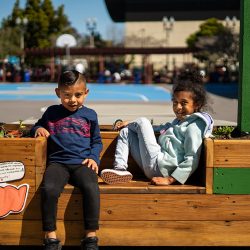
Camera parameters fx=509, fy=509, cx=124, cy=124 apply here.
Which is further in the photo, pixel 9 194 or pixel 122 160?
pixel 122 160

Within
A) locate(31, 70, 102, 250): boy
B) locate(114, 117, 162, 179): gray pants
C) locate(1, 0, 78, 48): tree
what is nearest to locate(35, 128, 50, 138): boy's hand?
locate(31, 70, 102, 250): boy

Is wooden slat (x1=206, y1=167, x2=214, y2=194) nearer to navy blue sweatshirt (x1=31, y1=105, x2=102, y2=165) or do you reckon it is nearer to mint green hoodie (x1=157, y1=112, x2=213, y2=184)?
mint green hoodie (x1=157, y1=112, x2=213, y2=184)

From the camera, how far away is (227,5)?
5834 centimetres

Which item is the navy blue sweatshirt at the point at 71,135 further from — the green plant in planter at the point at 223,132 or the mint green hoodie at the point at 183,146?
the green plant in planter at the point at 223,132

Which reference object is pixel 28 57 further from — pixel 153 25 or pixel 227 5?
pixel 153 25

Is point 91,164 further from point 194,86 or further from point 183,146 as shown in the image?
point 194,86

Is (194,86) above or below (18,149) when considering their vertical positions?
above

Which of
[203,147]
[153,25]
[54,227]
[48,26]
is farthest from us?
[153,25]

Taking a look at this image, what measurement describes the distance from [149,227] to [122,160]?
0.56 meters

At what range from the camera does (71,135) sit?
11.4 feet

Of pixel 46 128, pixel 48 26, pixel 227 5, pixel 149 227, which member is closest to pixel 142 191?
pixel 149 227

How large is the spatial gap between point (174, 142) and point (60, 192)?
2.97ft

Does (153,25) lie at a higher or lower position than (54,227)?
higher

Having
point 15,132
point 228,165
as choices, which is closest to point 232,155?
point 228,165
